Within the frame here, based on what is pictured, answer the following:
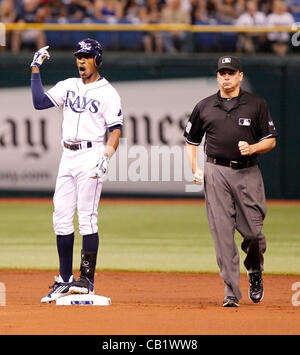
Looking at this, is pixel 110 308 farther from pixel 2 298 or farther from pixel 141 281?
pixel 141 281

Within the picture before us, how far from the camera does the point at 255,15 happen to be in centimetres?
1797

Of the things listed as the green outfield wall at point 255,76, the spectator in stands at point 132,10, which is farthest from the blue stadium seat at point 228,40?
the spectator in stands at point 132,10

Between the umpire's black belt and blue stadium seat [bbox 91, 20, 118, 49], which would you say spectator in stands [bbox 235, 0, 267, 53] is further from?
the umpire's black belt

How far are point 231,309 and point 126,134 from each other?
1021cm

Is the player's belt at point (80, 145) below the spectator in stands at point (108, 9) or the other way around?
below

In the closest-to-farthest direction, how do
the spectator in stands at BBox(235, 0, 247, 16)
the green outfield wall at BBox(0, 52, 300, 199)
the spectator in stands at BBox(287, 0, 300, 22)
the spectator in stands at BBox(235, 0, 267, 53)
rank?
the green outfield wall at BBox(0, 52, 300, 199)
the spectator in stands at BBox(235, 0, 267, 53)
the spectator in stands at BBox(287, 0, 300, 22)
the spectator in stands at BBox(235, 0, 247, 16)

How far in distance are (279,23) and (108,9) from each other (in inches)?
133

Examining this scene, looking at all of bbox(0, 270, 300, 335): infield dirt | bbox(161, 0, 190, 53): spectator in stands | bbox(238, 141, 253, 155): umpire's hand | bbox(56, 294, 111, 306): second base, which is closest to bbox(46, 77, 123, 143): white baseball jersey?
bbox(238, 141, 253, 155): umpire's hand

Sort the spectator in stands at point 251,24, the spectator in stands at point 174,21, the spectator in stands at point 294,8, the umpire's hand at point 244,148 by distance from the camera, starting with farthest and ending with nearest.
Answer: the spectator in stands at point 294,8, the spectator in stands at point 174,21, the spectator in stands at point 251,24, the umpire's hand at point 244,148

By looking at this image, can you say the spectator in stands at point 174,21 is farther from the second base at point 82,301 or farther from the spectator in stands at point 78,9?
the second base at point 82,301

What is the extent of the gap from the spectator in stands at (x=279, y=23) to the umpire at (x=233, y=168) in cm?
1008

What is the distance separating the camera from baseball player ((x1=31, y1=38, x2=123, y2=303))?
759 cm

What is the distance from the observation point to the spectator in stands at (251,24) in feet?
57.1

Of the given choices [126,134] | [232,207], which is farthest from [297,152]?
[232,207]
